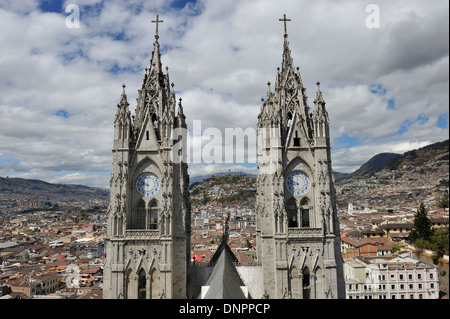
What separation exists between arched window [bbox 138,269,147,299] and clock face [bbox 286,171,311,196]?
13121 millimetres

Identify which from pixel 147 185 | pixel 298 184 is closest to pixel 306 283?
pixel 298 184

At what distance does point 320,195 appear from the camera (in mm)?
25922

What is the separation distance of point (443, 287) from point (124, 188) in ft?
161

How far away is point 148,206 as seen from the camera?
2667 cm

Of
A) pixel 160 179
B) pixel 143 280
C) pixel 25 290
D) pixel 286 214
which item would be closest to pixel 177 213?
pixel 160 179

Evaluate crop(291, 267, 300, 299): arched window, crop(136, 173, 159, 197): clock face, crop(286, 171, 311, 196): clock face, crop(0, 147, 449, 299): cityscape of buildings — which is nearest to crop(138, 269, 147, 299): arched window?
crop(0, 147, 449, 299): cityscape of buildings

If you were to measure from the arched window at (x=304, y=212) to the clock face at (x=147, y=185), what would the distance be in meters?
11.7

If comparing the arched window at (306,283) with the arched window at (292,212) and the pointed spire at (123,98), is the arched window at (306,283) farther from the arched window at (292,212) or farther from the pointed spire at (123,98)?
the pointed spire at (123,98)

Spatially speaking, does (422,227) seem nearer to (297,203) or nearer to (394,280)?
(394,280)

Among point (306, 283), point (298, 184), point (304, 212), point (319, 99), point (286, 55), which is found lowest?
point (306, 283)

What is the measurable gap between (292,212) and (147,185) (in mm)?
11876

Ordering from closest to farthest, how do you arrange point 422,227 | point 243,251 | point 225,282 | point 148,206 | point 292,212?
1. point 225,282
2. point 148,206
3. point 292,212
4. point 422,227
5. point 243,251

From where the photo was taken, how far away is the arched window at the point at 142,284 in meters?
25.4
